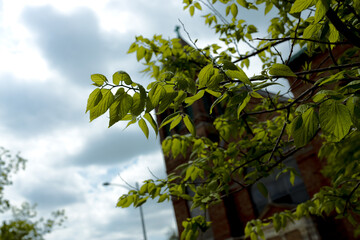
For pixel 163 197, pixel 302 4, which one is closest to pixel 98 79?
pixel 302 4

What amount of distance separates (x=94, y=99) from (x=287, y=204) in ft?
41.3

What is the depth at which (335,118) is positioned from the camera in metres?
1.23

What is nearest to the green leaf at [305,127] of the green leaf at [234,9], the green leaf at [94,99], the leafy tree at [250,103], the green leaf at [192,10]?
the leafy tree at [250,103]

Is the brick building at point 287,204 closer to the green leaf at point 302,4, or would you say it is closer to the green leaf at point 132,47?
the green leaf at point 132,47

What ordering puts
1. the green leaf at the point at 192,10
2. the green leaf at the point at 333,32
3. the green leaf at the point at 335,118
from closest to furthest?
the green leaf at the point at 335,118
the green leaf at the point at 333,32
the green leaf at the point at 192,10

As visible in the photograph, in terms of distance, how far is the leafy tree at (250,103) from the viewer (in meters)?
1.26

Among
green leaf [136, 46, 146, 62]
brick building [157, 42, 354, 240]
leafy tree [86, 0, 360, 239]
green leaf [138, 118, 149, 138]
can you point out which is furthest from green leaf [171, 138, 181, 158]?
brick building [157, 42, 354, 240]

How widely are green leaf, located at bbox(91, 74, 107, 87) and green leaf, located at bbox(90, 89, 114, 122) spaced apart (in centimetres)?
4

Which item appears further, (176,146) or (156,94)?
(176,146)

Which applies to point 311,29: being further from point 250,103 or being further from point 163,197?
point 163,197

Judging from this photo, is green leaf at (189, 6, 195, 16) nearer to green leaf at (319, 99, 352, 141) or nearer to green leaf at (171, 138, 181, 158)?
green leaf at (171, 138, 181, 158)

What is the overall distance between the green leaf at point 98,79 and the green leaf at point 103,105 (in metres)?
0.04

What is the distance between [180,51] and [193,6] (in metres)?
0.64

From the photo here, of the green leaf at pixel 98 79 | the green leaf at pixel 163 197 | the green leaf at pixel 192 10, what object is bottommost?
the green leaf at pixel 163 197
